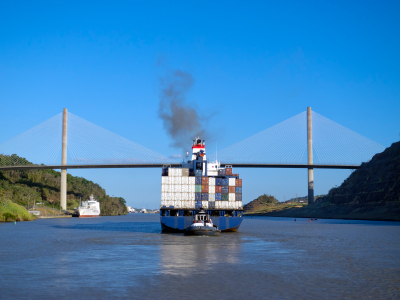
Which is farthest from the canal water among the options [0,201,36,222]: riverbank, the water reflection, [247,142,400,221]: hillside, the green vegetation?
the green vegetation

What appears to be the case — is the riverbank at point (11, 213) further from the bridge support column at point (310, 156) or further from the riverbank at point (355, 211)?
the riverbank at point (355, 211)

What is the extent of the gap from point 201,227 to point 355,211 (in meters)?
82.0

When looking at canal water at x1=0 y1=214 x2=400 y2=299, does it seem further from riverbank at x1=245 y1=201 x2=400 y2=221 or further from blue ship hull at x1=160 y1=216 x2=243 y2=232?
riverbank at x1=245 y1=201 x2=400 y2=221

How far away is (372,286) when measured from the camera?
70.8 ft

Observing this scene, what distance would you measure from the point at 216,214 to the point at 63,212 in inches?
3843

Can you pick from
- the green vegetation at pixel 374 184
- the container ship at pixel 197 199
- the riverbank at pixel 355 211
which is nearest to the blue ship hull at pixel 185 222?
the container ship at pixel 197 199

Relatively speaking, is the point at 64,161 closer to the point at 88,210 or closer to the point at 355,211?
the point at 88,210

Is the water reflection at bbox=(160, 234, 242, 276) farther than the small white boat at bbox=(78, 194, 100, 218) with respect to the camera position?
No

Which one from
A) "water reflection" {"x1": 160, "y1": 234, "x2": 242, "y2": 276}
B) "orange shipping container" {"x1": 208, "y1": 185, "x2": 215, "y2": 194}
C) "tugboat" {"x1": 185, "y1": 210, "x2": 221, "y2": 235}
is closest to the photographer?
"water reflection" {"x1": 160, "y1": 234, "x2": 242, "y2": 276}

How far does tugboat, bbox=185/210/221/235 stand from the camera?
51.7 m

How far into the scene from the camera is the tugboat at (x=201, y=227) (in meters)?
51.7

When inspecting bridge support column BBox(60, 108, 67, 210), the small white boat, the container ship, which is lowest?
the small white boat

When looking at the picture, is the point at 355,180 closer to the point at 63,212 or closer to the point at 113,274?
the point at 63,212

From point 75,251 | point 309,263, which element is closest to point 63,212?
point 75,251
